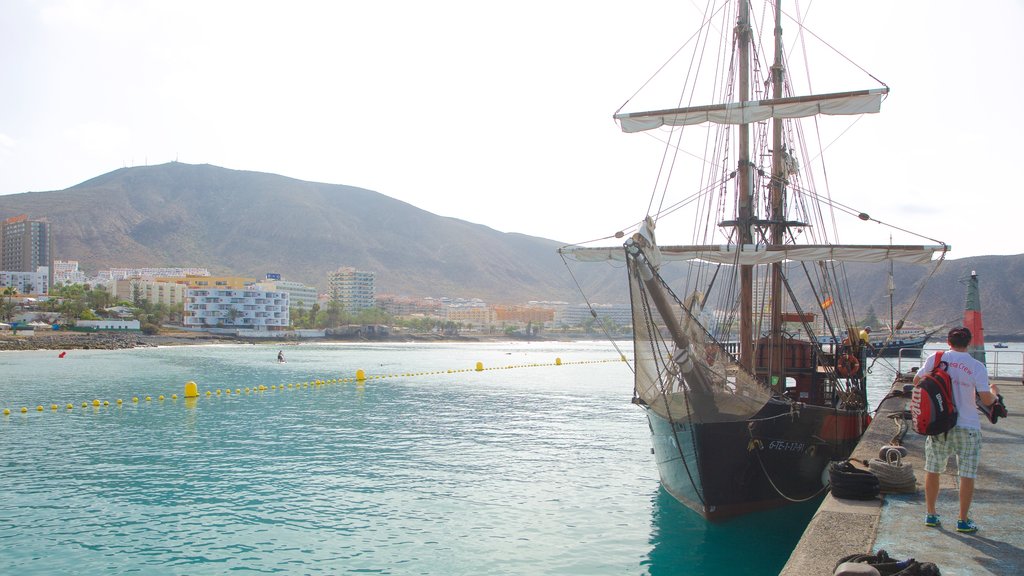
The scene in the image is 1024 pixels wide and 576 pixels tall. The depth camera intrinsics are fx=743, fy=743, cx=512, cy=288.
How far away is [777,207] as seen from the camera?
27656 mm

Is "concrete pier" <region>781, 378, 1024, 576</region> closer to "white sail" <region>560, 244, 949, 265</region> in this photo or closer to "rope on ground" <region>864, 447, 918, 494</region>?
"rope on ground" <region>864, 447, 918, 494</region>

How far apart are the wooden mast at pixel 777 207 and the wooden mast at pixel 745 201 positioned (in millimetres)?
716

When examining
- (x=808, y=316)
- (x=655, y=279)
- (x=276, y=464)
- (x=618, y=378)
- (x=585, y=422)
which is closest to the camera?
(x=655, y=279)

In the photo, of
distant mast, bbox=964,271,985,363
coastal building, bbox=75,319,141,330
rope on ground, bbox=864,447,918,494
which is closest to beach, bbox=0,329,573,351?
coastal building, bbox=75,319,141,330

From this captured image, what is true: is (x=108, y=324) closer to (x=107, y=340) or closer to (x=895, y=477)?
(x=107, y=340)

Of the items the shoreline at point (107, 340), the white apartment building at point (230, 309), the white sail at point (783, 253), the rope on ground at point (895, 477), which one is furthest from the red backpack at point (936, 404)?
the white apartment building at point (230, 309)

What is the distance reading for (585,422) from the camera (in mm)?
36281

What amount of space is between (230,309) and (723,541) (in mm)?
183231

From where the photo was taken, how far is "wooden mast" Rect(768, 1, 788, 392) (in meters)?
21.6

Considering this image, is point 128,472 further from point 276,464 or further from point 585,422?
point 585,422

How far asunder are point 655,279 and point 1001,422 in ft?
34.1

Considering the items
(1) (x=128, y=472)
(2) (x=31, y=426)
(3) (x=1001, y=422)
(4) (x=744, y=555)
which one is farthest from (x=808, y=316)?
(2) (x=31, y=426)

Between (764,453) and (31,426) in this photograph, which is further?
(31,426)

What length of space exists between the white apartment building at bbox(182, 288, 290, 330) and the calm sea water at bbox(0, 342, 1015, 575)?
149 meters
